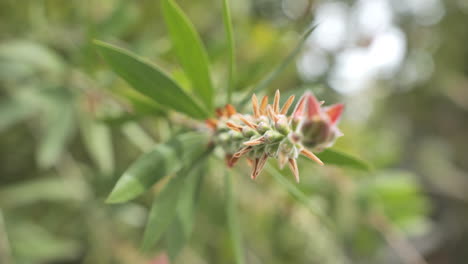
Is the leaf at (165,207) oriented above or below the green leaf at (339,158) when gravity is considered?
above

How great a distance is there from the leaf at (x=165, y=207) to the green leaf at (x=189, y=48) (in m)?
0.09

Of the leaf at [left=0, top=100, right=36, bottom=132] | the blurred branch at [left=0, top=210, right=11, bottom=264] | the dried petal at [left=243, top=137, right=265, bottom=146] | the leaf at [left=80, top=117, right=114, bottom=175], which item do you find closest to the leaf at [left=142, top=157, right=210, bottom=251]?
the dried petal at [left=243, top=137, right=265, bottom=146]

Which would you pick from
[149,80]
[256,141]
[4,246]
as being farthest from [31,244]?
[256,141]

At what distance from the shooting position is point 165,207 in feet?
1.37

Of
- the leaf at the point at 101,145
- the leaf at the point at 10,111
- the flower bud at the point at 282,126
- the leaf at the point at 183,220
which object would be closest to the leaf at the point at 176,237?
the leaf at the point at 183,220

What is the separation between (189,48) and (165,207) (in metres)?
0.18

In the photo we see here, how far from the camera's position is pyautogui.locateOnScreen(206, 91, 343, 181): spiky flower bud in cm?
27

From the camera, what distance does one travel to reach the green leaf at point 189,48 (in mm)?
417

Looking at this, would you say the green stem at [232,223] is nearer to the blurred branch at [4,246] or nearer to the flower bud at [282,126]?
the flower bud at [282,126]

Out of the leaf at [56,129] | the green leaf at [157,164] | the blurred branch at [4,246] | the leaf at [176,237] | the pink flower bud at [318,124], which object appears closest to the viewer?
the pink flower bud at [318,124]

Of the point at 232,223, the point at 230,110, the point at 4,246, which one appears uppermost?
the point at 4,246

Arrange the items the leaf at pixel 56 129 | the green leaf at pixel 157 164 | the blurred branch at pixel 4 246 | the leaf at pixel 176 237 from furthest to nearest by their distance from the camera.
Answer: the blurred branch at pixel 4 246, the leaf at pixel 56 129, the leaf at pixel 176 237, the green leaf at pixel 157 164

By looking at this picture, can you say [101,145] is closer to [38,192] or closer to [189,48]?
[38,192]

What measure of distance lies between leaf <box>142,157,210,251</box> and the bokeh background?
5cm
